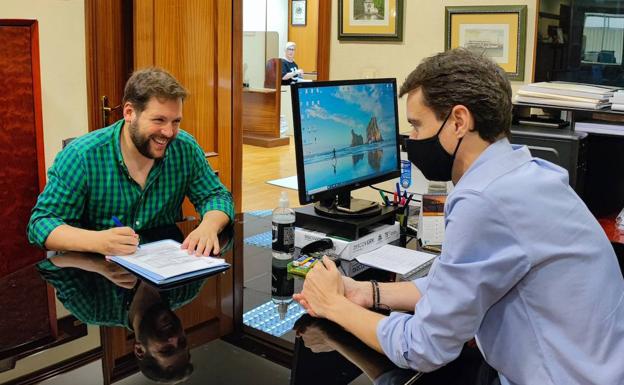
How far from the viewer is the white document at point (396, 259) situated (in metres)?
1.79

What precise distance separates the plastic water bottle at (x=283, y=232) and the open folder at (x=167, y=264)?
0.59 feet

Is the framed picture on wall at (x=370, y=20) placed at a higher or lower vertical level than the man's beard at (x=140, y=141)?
higher

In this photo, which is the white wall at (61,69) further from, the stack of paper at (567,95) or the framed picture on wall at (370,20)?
the stack of paper at (567,95)

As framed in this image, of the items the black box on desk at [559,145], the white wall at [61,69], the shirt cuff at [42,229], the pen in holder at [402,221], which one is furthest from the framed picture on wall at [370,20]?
the shirt cuff at [42,229]

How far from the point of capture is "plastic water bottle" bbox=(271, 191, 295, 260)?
188 cm

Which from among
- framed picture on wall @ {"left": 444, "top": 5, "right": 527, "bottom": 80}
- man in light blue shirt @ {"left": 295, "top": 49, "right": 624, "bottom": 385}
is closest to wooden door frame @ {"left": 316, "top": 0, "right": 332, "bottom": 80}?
framed picture on wall @ {"left": 444, "top": 5, "right": 527, "bottom": 80}

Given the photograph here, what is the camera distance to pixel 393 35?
3553mm

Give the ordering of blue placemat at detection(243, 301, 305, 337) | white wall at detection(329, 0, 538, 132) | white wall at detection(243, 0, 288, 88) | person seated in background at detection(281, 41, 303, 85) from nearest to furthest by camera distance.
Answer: blue placemat at detection(243, 301, 305, 337), white wall at detection(329, 0, 538, 132), person seated in background at detection(281, 41, 303, 85), white wall at detection(243, 0, 288, 88)

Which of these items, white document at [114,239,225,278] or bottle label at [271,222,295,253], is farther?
bottle label at [271,222,295,253]

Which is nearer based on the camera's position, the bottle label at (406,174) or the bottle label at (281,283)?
the bottle label at (281,283)

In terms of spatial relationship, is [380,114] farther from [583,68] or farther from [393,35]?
[393,35]

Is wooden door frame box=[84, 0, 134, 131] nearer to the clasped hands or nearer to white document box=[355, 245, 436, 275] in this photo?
white document box=[355, 245, 436, 275]

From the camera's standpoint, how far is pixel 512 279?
3.64ft

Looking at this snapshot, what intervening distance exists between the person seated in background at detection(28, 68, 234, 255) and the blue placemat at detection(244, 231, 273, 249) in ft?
0.34
